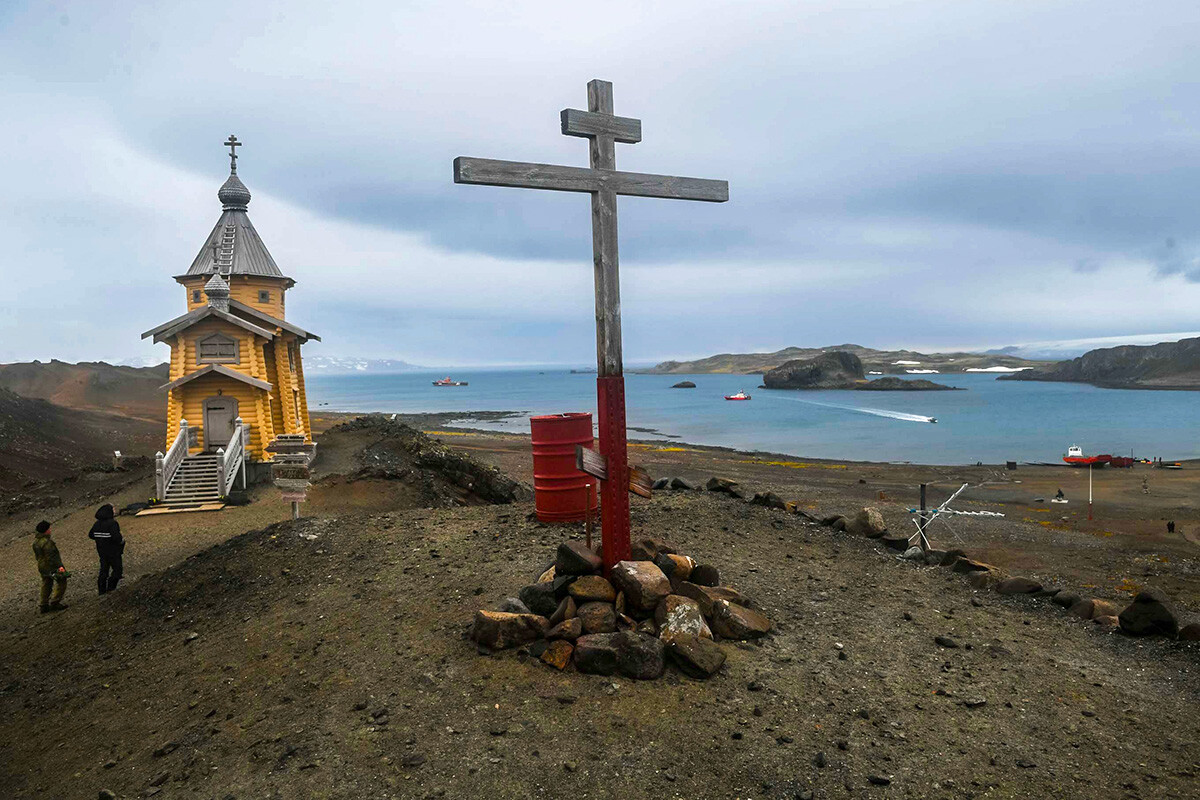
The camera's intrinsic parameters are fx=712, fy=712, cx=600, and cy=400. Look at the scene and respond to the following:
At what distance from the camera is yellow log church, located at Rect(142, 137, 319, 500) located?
78.9ft

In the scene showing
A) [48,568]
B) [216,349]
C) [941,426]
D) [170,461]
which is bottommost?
[941,426]

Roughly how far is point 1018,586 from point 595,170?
8.01 meters

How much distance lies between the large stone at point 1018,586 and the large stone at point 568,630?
6.54m

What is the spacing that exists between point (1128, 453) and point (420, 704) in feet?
222

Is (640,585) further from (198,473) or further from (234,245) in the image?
(234,245)

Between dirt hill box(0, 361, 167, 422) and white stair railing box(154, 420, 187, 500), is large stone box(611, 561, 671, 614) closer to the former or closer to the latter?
white stair railing box(154, 420, 187, 500)

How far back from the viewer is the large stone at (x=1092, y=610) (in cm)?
891

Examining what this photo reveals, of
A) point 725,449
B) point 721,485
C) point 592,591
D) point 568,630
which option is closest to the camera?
point 568,630

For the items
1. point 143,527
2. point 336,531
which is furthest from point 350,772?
point 143,527

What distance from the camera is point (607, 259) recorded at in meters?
7.73

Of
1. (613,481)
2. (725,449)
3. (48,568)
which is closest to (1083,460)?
(725,449)

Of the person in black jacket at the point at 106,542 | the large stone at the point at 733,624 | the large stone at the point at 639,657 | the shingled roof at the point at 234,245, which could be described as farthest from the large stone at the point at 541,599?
the shingled roof at the point at 234,245

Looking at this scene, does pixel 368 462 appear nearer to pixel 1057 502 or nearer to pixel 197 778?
pixel 197 778

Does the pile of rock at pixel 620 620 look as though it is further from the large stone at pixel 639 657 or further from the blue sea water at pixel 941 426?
the blue sea water at pixel 941 426
